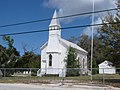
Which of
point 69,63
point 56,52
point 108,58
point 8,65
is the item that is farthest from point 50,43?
point 108,58

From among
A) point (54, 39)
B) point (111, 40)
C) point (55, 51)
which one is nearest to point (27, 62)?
point (55, 51)

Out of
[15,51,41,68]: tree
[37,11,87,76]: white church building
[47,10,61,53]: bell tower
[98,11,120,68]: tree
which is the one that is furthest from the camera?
[47,10,61,53]: bell tower

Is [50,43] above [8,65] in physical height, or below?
above

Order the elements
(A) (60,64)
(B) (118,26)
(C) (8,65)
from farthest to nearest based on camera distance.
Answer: (A) (60,64)
(C) (8,65)
(B) (118,26)

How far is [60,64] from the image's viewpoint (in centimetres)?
5075

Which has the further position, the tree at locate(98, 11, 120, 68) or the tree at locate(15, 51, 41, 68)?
the tree at locate(15, 51, 41, 68)

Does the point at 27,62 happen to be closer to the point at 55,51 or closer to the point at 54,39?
the point at 55,51

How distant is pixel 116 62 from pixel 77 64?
19347 millimetres

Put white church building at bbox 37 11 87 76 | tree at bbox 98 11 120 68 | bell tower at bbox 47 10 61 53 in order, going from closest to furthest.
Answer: tree at bbox 98 11 120 68 < white church building at bbox 37 11 87 76 < bell tower at bbox 47 10 61 53

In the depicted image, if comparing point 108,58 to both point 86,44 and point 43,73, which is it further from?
point 86,44

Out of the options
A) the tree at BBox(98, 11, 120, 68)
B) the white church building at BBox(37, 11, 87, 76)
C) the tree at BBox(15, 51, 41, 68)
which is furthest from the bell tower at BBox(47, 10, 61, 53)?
the tree at BBox(98, 11, 120, 68)

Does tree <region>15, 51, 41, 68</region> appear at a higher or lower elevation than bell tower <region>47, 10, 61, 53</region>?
lower

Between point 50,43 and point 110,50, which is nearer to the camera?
point 110,50

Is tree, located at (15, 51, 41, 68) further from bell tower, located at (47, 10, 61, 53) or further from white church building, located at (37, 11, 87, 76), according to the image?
bell tower, located at (47, 10, 61, 53)
